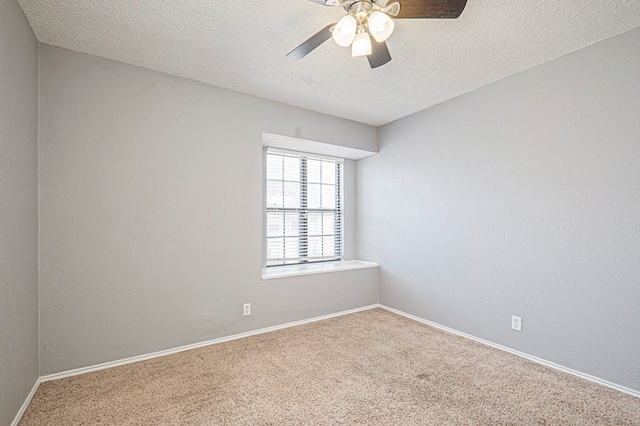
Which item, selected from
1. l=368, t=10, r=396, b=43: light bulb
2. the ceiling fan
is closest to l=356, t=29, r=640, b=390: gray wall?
the ceiling fan

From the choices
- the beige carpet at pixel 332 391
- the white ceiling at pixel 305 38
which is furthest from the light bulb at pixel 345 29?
the beige carpet at pixel 332 391

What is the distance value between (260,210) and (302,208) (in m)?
0.99

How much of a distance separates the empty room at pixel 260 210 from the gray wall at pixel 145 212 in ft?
0.06

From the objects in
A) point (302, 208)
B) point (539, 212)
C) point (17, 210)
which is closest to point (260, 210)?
point (302, 208)

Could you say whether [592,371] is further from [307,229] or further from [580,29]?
[307,229]

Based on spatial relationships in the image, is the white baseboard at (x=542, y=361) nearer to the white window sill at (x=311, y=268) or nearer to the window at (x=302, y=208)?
the white window sill at (x=311, y=268)

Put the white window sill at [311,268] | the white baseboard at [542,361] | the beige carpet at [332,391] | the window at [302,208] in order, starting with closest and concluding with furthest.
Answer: the beige carpet at [332,391] < the white baseboard at [542,361] < the white window sill at [311,268] < the window at [302,208]

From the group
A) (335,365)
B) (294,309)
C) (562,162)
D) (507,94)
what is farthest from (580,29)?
(294,309)

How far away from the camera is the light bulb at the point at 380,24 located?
1610 millimetres

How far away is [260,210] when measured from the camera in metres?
3.29

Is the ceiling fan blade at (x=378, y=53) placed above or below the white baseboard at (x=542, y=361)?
above

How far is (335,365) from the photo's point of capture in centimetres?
250

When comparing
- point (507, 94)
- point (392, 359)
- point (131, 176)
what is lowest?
point (392, 359)

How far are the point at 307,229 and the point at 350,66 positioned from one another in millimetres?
2240
